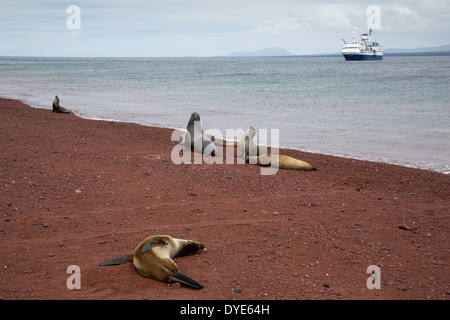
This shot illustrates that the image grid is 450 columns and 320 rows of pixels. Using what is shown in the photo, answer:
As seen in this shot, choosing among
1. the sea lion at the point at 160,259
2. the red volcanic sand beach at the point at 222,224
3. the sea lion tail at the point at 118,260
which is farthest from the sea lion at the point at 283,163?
the sea lion tail at the point at 118,260

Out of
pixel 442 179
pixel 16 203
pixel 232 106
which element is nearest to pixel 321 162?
pixel 442 179

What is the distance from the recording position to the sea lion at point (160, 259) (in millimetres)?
3645

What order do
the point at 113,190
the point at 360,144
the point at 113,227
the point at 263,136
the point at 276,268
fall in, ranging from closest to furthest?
the point at 276,268, the point at 113,227, the point at 113,190, the point at 360,144, the point at 263,136

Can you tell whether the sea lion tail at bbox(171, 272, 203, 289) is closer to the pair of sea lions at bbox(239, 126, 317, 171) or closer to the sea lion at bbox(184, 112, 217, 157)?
the pair of sea lions at bbox(239, 126, 317, 171)

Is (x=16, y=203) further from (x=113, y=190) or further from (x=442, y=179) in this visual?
(x=442, y=179)

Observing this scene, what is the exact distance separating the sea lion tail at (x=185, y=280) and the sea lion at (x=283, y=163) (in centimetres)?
461

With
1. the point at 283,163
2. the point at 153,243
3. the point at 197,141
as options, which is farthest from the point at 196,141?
the point at 153,243

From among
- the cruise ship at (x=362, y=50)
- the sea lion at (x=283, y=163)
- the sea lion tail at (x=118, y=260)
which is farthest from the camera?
the cruise ship at (x=362, y=50)

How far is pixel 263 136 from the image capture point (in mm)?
11719

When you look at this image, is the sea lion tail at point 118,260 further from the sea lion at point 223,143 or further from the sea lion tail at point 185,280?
the sea lion at point 223,143

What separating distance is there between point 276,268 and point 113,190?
3013mm

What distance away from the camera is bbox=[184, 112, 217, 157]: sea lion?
A: 866cm

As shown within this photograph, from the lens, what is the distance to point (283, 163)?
7945 mm

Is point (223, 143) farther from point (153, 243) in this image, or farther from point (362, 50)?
point (362, 50)
